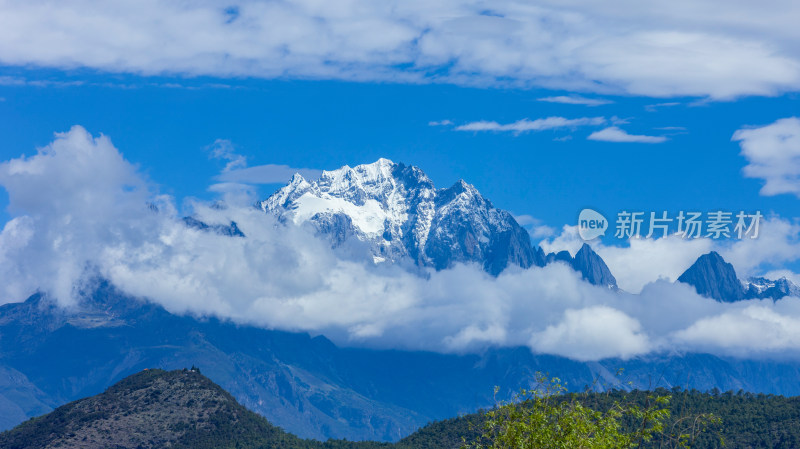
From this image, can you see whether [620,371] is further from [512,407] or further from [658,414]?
[512,407]

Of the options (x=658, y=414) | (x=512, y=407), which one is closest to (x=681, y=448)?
(x=658, y=414)

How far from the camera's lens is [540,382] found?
2933 inches

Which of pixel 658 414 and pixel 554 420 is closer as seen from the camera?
pixel 658 414

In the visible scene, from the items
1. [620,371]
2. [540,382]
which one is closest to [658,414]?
[620,371]

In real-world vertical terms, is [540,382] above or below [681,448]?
above

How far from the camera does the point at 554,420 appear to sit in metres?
76.1

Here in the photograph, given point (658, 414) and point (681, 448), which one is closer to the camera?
point (658, 414)

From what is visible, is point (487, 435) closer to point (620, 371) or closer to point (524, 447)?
point (524, 447)

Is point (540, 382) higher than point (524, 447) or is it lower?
higher

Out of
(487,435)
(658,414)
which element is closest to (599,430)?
(658,414)

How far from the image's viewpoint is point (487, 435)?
75.3 m

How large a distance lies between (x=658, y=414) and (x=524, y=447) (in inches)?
402

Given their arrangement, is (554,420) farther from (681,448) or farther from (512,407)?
(681,448)

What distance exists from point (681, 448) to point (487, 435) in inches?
650
